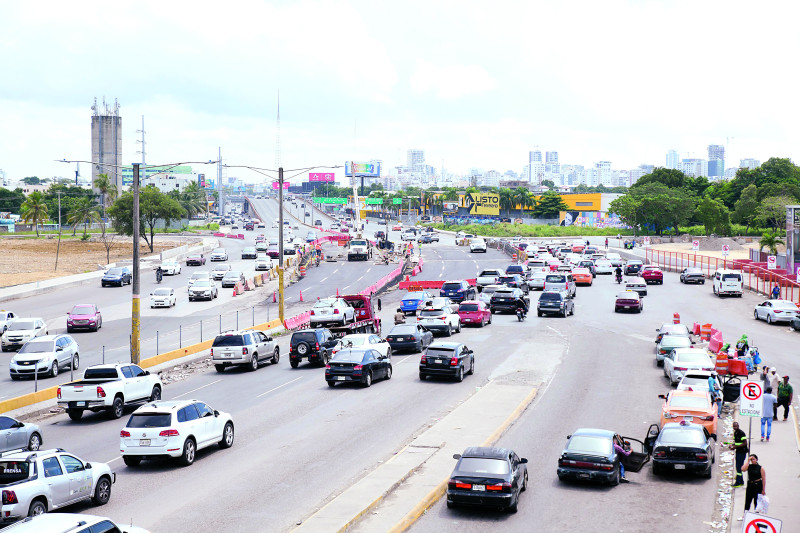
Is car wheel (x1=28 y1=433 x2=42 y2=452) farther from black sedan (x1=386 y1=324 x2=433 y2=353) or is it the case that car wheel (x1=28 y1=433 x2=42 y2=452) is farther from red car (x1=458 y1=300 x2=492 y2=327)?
red car (x1=458 y1=300 x2=492 y2=327)

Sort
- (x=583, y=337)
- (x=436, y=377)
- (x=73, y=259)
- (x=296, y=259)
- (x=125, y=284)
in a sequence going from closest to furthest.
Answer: (x=436, y=377) < (x=583, y=337) < (x=125, y=284) < (x=296, y=259) < (x=73, y=259)

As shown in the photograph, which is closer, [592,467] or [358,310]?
[592,467]

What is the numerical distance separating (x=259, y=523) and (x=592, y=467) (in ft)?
24.8

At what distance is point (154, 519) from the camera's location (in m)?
17.0

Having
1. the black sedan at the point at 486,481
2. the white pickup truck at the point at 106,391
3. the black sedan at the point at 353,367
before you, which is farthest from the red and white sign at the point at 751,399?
the white pickup truck at the point at 106,391

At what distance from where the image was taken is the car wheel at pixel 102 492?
18.0 metres

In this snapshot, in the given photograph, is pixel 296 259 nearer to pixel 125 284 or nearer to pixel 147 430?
pixel 125 284

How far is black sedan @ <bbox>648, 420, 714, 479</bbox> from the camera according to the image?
20656 mm

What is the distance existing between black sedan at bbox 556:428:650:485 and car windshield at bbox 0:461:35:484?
11.2 metres

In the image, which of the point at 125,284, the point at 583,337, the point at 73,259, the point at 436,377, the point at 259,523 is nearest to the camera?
the point at 259,523

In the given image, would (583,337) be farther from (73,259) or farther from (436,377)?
(73,259)

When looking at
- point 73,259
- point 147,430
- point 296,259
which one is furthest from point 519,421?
point 73,259

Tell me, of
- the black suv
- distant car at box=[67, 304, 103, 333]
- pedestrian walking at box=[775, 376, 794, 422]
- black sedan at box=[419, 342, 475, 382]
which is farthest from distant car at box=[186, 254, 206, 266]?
pedestrian walking at box=[775, 376, 794, 422]

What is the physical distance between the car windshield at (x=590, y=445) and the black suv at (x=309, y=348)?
18.9 m
